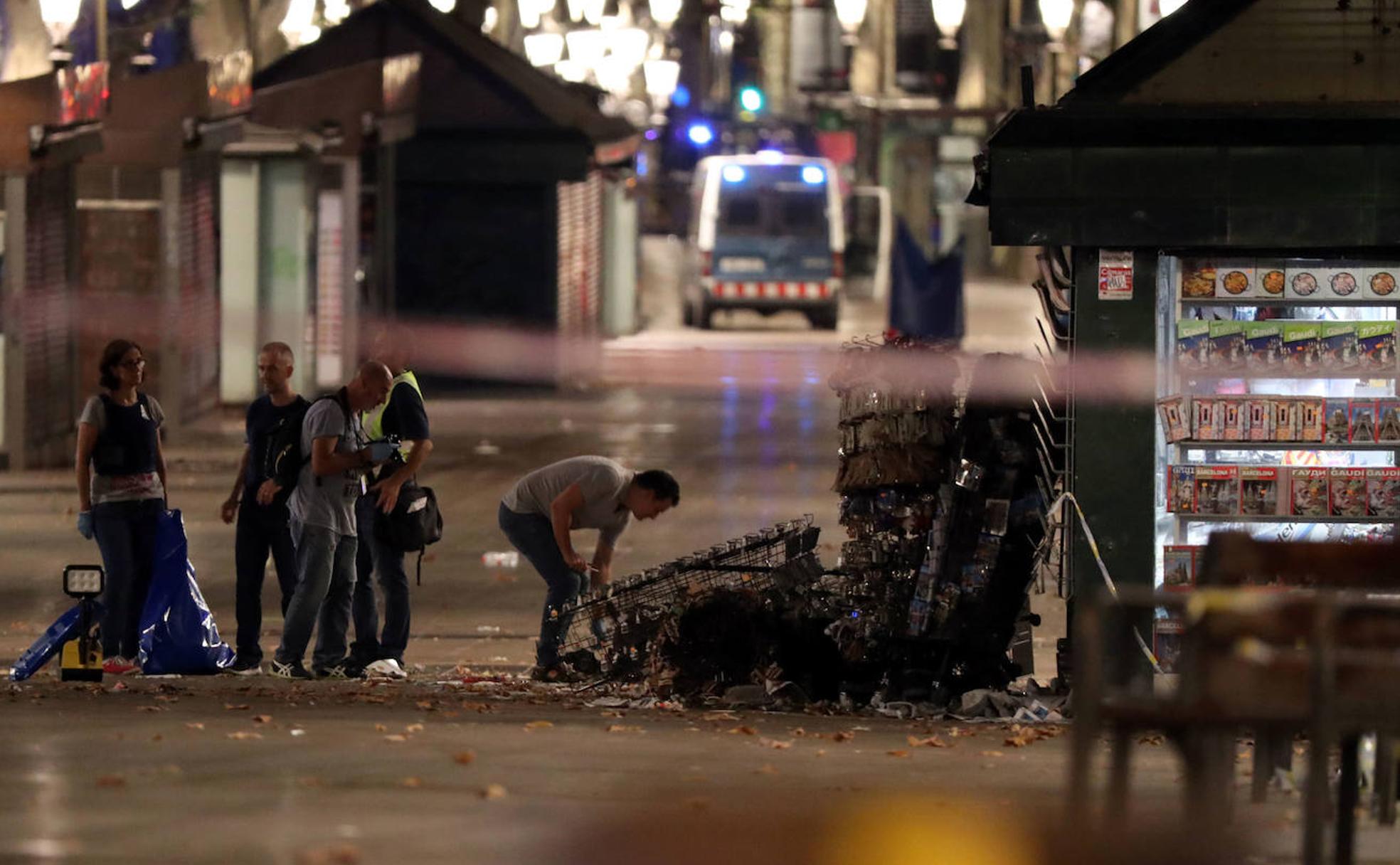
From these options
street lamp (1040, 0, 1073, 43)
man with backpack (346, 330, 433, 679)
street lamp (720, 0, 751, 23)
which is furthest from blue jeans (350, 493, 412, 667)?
street lamp (720, 0, 751, 23)

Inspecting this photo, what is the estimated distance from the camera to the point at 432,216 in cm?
2958

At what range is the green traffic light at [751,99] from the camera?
5059 centimetres

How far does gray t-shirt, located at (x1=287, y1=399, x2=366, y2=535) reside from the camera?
11594 millimetres

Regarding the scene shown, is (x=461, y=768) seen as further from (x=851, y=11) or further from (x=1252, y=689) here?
(x=851, y=11)

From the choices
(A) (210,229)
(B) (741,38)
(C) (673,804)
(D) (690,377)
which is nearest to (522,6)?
(D) (690,377)

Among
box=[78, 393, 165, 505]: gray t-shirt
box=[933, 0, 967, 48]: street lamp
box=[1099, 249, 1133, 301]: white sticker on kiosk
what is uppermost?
box=[933, 0, 967, 48]: street lamp

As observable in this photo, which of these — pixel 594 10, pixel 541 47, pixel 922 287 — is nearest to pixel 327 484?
pixel 922 287

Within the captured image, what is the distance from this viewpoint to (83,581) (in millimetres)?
11180

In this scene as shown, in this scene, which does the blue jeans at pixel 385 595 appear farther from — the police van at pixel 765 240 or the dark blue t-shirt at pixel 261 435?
the police van at pixel 765 240

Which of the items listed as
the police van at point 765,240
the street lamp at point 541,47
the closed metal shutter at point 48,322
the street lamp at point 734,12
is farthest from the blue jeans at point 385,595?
the street lamp at point 734,12

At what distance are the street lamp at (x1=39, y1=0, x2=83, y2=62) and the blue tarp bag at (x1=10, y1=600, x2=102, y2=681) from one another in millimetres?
9468

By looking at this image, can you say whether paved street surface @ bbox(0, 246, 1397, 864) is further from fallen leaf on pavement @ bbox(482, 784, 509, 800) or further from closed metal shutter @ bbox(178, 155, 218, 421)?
closed metal shutter @ bbox(178, 155, 218, 421)

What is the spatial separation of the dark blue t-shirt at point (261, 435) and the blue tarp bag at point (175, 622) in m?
0.43

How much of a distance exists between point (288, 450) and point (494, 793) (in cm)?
425
